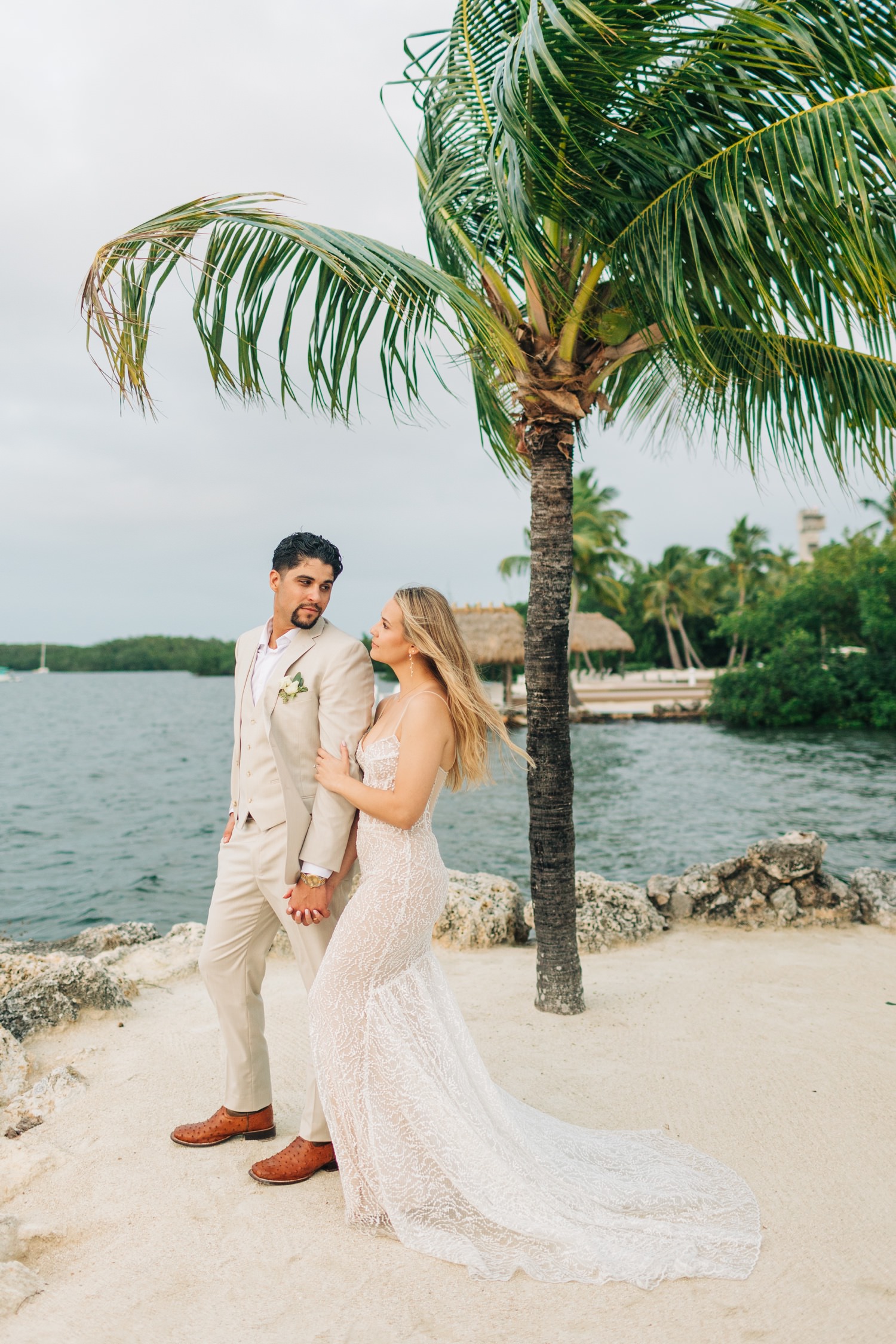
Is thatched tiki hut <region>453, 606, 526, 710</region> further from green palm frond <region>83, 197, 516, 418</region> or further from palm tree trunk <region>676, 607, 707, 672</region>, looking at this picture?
green palm frond <region>83, 197, 516, 418</region>

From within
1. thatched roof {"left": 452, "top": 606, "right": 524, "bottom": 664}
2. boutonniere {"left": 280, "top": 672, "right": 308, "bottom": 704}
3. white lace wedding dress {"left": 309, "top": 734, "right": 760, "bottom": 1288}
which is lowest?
white lace wedding dress {"left": 309, "top": 734, "right": 760, "bottom": 1288}

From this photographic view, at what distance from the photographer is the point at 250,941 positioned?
10.9ft

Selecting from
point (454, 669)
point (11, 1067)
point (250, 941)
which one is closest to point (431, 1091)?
point (250, 941)

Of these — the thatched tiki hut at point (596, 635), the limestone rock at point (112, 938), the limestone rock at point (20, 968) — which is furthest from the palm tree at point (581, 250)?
the thatched tiki hut at point (596, 635)

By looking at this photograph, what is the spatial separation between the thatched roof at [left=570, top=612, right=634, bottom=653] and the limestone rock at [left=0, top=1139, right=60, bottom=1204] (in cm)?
4126

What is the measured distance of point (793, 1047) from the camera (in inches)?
183

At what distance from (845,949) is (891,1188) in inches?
143

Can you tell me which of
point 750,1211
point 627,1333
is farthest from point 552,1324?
point 750,1211

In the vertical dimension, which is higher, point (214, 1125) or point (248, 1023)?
point (248, 1023)

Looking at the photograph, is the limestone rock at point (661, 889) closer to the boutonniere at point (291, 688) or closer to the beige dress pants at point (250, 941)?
the beige dress pants at point (250, 941)

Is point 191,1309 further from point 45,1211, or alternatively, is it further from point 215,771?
point 215,771

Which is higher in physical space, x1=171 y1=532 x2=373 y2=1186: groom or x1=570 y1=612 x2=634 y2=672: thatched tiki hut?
x1=570 y1=612 x2=634 y2=672: thatched tiki hut

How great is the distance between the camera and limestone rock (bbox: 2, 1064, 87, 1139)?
3.72m

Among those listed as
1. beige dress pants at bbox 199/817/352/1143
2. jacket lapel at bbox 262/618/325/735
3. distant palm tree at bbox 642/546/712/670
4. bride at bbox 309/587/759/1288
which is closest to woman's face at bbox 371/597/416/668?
bride at bbox 309/587/759/1288
